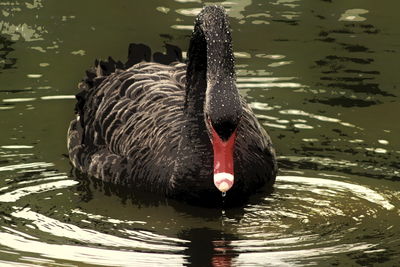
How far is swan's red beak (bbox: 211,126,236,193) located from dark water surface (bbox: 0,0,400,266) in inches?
14.0

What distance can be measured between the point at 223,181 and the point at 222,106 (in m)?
0.47

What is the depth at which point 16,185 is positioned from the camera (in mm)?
9375

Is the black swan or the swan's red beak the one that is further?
the black swan

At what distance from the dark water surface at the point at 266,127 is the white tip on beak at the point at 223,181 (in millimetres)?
330

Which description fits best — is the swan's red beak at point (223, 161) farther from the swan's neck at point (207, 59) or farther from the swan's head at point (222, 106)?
the swan's neck at point (207, 59)

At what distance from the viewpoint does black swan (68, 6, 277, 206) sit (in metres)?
8.49

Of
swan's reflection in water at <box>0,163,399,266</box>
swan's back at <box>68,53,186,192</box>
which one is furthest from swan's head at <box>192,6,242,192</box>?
swan's back at <box>68,53,186,192</box>

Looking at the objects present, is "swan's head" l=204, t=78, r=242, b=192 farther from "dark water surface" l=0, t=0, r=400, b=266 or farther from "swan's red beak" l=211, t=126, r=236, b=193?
"dark water surface" l=0, t=0, r=400, b=266

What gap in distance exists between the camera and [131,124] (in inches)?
384

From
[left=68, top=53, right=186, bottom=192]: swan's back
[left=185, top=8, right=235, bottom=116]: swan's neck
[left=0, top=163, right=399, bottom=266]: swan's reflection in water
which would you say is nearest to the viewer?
[left=0, top=163, right=399, bottom=266]: swan's reflection in water

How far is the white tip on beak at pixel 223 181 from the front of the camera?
26.8 ft

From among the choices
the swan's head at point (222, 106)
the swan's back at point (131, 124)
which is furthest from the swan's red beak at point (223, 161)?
the swan's back at point (131, 124)

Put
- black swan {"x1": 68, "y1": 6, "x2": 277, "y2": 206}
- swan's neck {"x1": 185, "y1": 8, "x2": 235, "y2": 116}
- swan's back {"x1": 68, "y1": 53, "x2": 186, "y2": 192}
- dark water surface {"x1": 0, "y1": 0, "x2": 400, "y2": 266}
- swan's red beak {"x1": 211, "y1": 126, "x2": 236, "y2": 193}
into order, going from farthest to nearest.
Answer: swan's back {"x1": 68, "y1": 53, "x2": 186, "y2": 192}, swan's neck {"x1": 185, "y1": 8, "x2": 235, "y2": 116}, black swan {"x1": 68, "y1": 6, "x2": 277, "y2": 206}, swan's red beak {"x1": 211, "y1": 126, "x2": 236, "y2": 193}, dark water surface {"x1": 0, "y1": 0, "x2": 400, "y2": 266}

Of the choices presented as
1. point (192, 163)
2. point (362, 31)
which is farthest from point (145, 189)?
point (362, 31)
